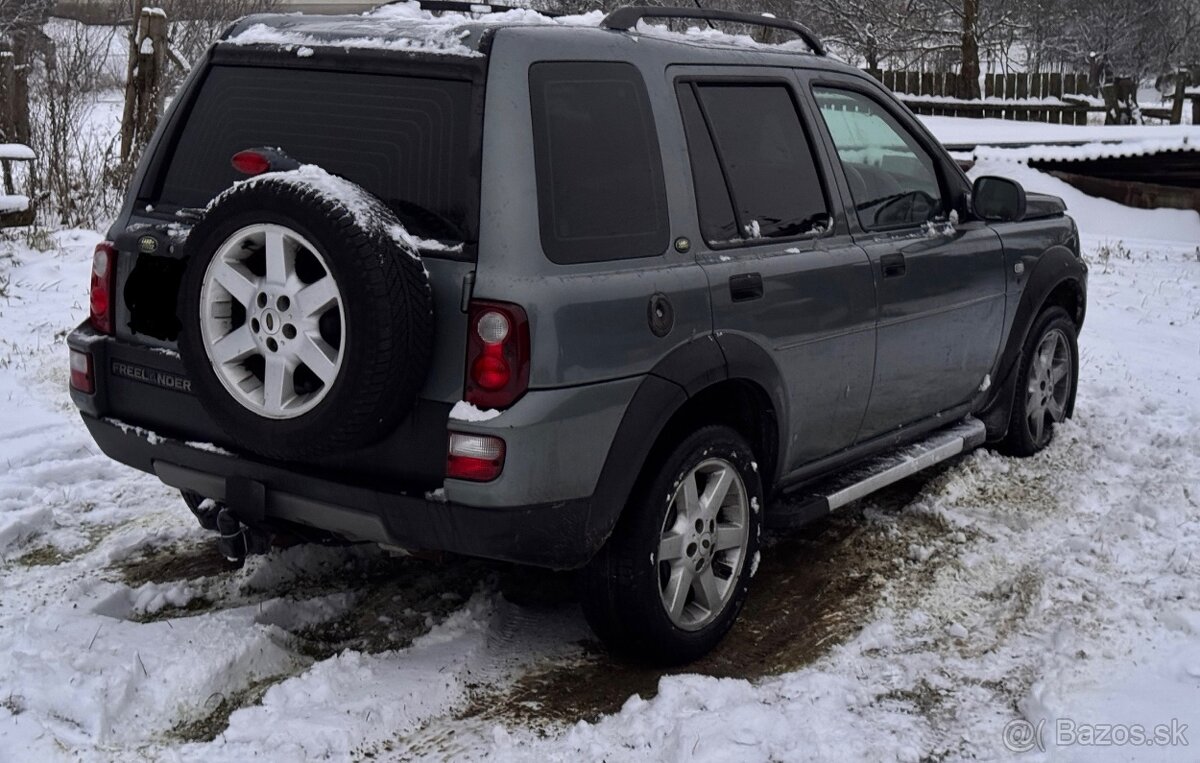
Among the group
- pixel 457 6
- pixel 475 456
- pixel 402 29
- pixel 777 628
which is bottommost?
pixel 777 628

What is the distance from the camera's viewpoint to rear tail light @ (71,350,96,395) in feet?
13.8

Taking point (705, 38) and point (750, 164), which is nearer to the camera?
point (750, 164)

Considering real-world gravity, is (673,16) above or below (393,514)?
above

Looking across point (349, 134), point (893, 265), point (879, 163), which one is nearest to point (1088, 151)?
point (879, 163)

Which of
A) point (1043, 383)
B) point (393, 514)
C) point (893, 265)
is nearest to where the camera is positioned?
point (393, 514)

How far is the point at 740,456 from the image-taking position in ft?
13.7

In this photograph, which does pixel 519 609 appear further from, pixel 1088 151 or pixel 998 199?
pixel 1088 151

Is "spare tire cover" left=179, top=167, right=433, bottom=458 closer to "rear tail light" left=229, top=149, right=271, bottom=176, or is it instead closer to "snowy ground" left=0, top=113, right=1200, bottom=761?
"rear tail light" left=229, top=149, right=271, bottom=176

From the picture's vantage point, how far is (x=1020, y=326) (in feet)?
19.7

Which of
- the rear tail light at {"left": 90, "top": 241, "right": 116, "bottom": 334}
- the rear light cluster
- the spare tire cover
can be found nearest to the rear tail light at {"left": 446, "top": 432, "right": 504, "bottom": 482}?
the rear light cluster

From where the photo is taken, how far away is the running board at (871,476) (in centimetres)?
458

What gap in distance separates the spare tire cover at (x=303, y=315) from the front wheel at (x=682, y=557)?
2.73 ft

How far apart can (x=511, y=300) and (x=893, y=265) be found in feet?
6.58

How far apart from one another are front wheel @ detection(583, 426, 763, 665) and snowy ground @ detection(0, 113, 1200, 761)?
139mm
